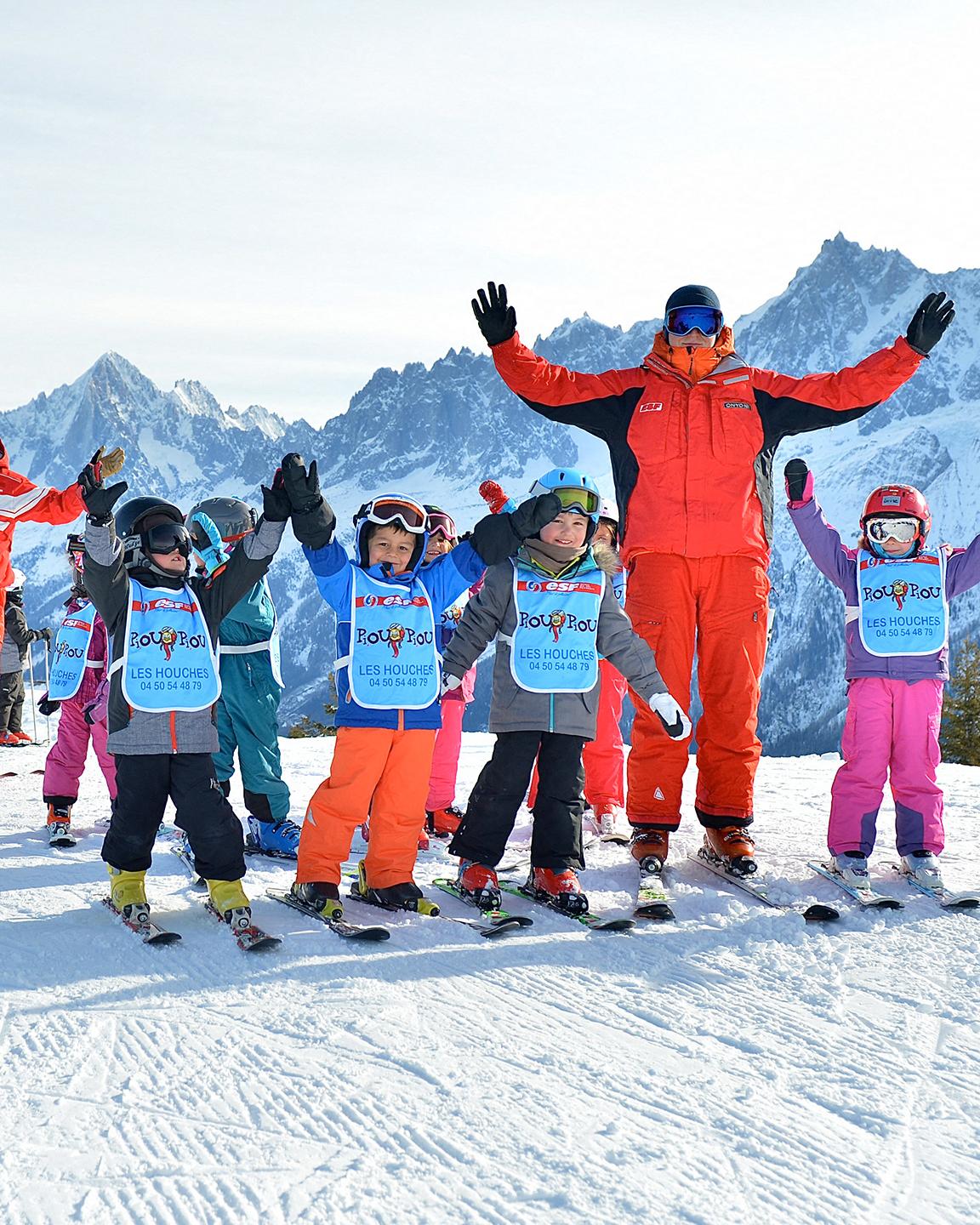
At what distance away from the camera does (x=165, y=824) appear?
5773mm

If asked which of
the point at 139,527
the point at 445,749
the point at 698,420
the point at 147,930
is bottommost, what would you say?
the point at 147,930

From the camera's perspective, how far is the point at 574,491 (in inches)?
169

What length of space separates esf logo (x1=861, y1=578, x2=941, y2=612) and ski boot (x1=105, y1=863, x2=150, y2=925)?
3.20 meters

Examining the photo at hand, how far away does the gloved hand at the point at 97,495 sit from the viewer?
3617mm

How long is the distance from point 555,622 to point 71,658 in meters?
3.01

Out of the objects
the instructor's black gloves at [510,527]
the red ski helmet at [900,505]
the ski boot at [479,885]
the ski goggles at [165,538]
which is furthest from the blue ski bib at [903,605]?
the ski goggles at [165,538]

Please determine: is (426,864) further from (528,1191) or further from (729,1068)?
(528,1191)

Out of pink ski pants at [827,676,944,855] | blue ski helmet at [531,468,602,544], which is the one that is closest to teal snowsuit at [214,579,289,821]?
blue ski helmet at [531,468,602,544]

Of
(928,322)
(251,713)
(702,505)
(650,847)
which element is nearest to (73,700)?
(251,713)

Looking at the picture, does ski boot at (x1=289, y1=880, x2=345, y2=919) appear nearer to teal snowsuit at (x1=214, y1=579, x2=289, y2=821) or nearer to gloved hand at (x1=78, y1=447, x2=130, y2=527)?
teal snowsuit at (x1=214, y1=579, x2=289, y2=821)

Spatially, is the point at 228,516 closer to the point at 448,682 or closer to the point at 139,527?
the point at 139,527

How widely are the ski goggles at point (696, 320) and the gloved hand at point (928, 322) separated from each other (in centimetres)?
83

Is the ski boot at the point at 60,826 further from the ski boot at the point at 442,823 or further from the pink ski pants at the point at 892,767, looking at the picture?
the pink ski pants at the point at 892,767

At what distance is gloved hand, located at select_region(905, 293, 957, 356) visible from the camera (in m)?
4.57
